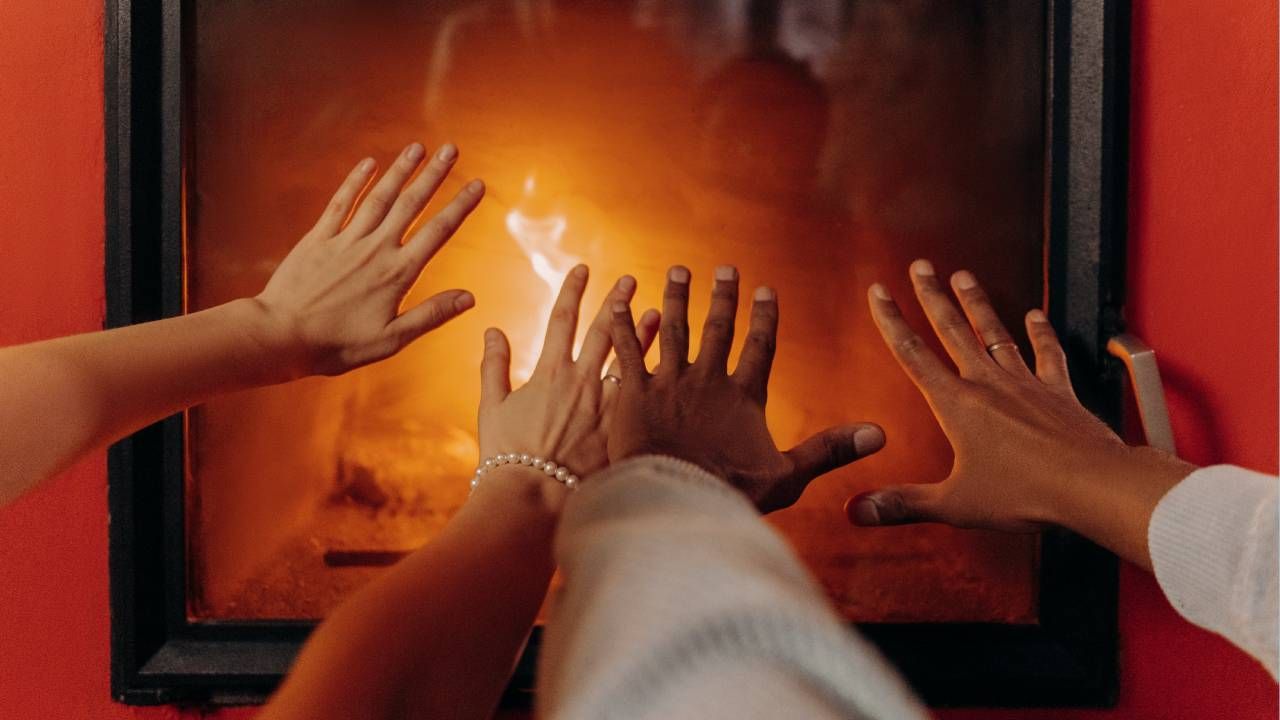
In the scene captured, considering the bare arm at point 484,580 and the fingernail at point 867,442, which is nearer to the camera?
the bare arm at point 484,580

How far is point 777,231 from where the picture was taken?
2.70 feet

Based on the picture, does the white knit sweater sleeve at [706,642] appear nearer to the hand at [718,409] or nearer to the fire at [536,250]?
the hand at [718,409]

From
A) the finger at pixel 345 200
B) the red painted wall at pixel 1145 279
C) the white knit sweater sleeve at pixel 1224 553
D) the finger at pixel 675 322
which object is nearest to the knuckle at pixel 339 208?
the finger at pixel 345 200

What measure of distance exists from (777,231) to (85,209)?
27.6 inches

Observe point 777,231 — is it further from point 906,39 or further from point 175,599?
point 175,599

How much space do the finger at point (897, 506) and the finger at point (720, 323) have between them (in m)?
0.20

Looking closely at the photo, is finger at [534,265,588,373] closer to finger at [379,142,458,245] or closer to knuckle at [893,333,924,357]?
finger at [379,142,458,245]

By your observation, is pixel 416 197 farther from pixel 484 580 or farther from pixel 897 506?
Answer: pixel 897 506

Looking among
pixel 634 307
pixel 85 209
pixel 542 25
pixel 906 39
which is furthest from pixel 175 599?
pixel 906 39

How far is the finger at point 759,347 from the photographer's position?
75cm

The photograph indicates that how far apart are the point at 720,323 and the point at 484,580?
0.34 meters

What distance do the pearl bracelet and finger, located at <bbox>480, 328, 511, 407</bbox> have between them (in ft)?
0.22

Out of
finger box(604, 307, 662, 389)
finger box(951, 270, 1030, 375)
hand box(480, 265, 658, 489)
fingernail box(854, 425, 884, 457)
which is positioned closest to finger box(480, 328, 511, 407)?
hand box(480, 265, 658, 489)

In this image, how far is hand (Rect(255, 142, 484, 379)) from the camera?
2.50ft
